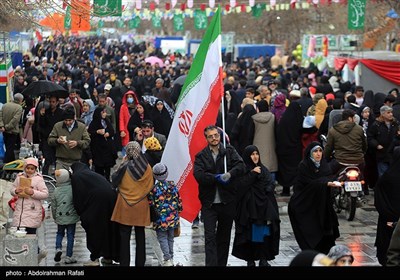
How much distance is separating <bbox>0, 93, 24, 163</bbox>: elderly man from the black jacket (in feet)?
28.3

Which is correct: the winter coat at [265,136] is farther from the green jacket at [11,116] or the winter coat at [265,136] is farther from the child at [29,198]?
the child at [29,198]

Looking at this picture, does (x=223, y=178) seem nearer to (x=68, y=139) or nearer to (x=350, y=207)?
(x=68, y=139)

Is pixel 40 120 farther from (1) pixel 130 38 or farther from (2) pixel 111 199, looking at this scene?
(1) pixel 130 38

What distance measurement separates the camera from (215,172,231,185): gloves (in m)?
11.8

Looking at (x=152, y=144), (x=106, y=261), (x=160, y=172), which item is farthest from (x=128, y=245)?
(x=152, y=144)

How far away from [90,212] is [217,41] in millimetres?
2333

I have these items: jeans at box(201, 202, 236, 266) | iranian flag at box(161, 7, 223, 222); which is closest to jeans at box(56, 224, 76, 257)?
iranian flag at box(161, 7, 223, 222)

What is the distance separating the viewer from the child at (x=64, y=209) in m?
12.7

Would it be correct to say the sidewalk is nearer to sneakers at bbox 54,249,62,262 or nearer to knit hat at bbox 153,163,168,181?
sneakers at bbox 54,249,62,262

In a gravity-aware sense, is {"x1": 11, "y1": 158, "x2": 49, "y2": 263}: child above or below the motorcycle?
above

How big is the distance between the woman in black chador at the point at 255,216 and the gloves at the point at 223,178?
0.28 metres

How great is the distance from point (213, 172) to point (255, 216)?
0.64 meters

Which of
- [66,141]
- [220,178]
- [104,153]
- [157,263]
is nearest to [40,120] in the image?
[104,153]

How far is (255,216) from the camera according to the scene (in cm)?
1204
